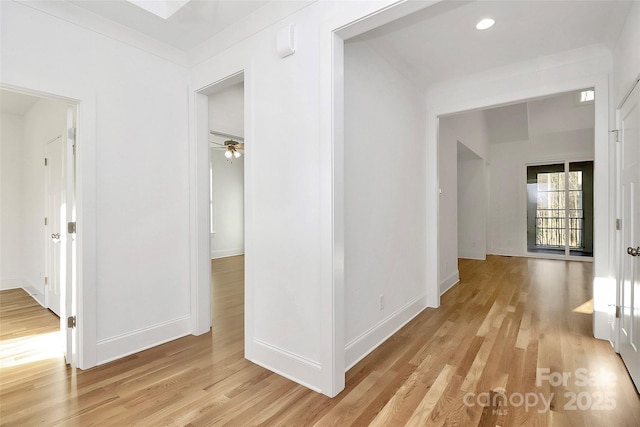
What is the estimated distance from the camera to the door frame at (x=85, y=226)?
242cm

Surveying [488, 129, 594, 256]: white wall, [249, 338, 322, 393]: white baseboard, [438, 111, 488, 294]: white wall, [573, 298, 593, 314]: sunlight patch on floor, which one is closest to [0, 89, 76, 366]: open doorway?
[249, 338, 322, 393]: white baseboard

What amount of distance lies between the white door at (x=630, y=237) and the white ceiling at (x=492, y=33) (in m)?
0.74

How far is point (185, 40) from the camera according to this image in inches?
112

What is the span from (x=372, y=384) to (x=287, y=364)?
0.63m

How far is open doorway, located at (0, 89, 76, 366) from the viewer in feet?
8.45

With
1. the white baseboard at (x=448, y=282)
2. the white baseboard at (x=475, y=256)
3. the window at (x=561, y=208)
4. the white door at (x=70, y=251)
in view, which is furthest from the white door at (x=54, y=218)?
the window at (x=561, y=208)

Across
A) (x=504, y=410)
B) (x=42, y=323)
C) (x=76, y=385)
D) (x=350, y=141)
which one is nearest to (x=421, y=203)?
(x=350, y=141)

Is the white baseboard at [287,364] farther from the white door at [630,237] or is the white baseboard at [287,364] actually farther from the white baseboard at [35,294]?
the white baseboard at [35,294]

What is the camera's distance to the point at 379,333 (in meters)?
2.88

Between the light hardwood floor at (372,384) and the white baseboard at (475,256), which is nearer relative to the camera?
the light hardwood floor at (372,384)

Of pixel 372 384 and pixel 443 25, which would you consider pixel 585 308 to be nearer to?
pixel 372 384

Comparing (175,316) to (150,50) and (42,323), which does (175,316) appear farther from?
(150,50)

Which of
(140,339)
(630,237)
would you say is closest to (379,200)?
(630,237)

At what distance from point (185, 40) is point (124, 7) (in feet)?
1.81
